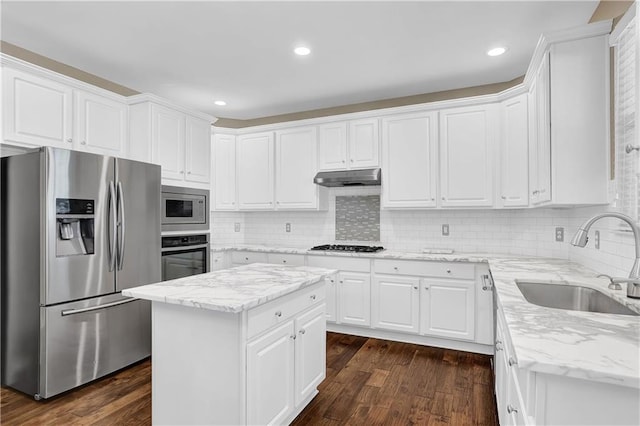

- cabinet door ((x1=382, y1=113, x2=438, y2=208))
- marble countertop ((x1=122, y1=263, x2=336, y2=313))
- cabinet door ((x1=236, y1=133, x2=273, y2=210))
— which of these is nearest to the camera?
marble countertop ((x1=122, y1=263, x2=336, y2=313))

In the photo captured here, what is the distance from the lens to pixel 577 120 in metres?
2.15

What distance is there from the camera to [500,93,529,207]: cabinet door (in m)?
3.18

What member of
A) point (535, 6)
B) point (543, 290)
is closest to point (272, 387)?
point (543, 290)

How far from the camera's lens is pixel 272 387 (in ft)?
6.13

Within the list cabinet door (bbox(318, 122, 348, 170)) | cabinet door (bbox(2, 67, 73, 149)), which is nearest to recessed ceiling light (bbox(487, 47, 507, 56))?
cabinet door (bbox(318, 122, 348, 170))

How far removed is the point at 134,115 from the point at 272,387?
298 cm

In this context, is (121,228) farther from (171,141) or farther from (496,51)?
(496,51)

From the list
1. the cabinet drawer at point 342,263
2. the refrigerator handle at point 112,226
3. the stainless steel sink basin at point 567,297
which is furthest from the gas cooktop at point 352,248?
the refrigerator handle at point 112,226

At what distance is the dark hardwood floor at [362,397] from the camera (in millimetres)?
Result: 2232

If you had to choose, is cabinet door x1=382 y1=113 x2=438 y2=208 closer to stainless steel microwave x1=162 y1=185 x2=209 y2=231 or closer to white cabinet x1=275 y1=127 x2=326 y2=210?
white cabinet x1=275 y1=127 x2=326 y2=210

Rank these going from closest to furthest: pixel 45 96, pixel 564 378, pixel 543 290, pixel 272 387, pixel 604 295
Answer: pixel 564 378 → pixel 604 295 → pixel 272 387 → pixel 543 290 → pixel 45 96

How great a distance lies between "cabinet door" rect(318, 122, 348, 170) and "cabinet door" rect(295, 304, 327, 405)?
2.12 meters

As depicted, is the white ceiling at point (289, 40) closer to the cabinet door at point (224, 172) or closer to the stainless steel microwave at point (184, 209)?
the cabinet door at point (224, 172)

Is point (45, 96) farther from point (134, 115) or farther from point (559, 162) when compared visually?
point (559, 162)
